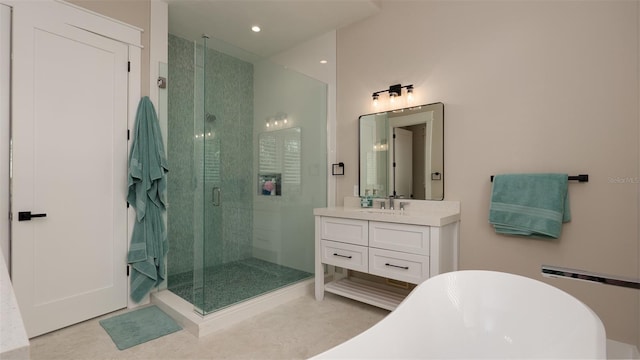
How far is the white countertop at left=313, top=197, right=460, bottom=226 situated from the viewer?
2.25 metres

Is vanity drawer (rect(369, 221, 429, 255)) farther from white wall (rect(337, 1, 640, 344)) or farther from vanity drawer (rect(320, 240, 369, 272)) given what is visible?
white wall (rect(337, 1, 640, 344))

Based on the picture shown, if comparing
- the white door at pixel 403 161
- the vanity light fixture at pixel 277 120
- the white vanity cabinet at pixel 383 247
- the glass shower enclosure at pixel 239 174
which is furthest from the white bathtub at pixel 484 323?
the vanity light fixture at pixel 277 120

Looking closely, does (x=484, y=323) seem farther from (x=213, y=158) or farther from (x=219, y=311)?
(x=213, y=158)

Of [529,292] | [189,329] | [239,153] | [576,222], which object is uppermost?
[239,153]

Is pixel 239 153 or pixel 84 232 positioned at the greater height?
pixel 239 153

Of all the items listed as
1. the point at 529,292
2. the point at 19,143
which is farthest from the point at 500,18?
the point at 19,143

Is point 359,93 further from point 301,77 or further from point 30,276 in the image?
point 30,276

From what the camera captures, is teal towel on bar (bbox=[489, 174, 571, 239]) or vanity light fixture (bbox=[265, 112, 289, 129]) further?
vanity light fixture (bbox=[265, 112, 289, 129])

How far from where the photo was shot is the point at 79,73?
2.36 m

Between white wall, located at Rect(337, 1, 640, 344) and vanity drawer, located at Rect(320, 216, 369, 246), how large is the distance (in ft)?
2.56

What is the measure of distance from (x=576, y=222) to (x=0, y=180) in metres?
3.78

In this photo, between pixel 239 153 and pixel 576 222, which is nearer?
pixel 576 222

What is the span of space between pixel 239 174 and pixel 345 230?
3.40 ft

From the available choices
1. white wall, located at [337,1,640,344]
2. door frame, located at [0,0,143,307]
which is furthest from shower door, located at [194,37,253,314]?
white wall, located at [337,1,640,344]
